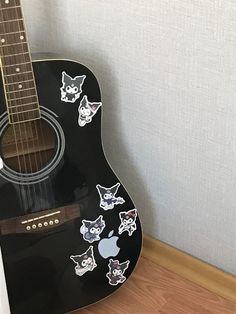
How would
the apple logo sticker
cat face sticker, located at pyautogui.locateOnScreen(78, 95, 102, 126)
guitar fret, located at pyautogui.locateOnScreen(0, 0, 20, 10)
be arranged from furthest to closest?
the apple logo sticker < cat face sticker, located at pyautogui.locateOnScreen(78, 95, 102, 126) < guitar fret, located at pyautogui.locateOnScreen(0, 0, 20, 10)

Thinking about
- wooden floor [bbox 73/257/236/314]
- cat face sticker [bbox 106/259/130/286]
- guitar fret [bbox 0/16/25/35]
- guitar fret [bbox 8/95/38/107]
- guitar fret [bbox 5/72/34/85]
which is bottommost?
wooden floor [bbox 73/257/236/314]

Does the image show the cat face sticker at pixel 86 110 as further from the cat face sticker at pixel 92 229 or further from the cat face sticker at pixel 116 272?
the cat face sticker at pixel 116 272

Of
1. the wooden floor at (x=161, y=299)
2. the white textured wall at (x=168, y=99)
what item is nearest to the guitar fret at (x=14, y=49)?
the white textured wall at (x=168, y=99)

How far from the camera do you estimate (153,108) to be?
52.4 inches

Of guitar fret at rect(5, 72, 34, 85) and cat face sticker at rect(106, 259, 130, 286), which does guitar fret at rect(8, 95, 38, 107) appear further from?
cat face sticker at rect(106, 259, 130, 286)

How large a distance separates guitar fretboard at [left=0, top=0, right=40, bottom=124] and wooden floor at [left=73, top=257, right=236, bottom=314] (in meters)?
0.51

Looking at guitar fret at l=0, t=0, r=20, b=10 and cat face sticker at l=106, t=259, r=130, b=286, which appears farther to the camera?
cat face sticker at l=106, t=259, r=130, b=286

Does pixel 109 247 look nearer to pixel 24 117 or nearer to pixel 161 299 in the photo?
pixel 161 299

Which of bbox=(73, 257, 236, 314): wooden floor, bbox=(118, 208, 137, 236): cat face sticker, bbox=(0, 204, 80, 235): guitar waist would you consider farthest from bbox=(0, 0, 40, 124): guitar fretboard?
bbox=(73, 257, 236, 314): wooden floor

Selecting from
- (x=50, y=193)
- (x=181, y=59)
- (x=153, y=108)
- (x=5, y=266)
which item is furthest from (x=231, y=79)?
(x=5, y=266)

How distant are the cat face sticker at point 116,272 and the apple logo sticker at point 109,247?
0.06 feet

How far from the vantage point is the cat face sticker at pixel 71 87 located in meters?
1.20

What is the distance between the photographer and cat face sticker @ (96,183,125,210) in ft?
4.25

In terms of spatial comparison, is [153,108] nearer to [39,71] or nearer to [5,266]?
[39,71]
